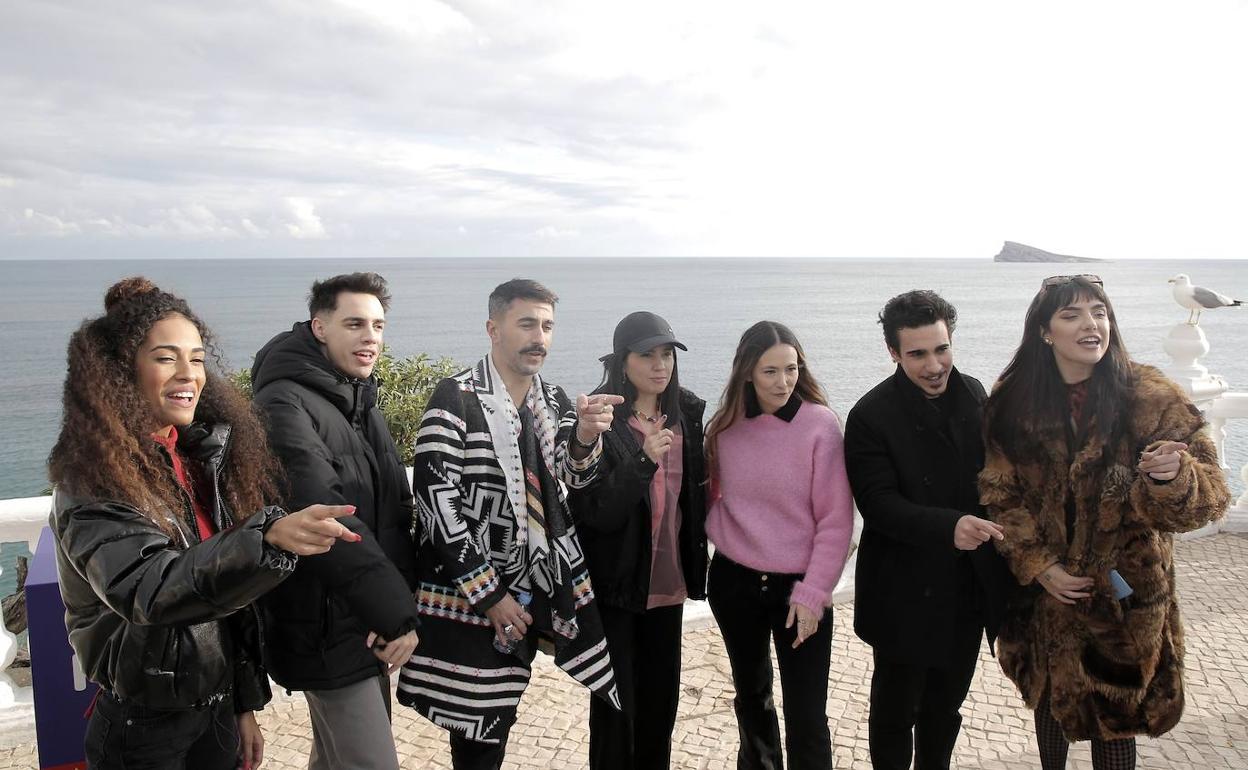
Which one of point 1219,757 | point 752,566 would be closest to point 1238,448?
point 1219,757

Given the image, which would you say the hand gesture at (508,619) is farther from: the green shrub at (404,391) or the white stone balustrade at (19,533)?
the green shrub at (404,391)

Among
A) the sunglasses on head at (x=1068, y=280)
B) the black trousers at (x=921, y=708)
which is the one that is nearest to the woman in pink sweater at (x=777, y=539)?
the black trousers at (x=921, y=708)

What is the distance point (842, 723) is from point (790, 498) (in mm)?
1584

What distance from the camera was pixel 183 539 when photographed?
2365 millimetres

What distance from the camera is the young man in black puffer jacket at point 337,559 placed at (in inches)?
109

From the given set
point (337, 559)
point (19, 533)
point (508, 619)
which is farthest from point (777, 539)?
point (19, 533)

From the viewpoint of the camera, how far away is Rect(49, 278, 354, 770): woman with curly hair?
6.86 feet

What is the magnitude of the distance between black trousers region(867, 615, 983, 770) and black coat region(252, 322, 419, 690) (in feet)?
6.15

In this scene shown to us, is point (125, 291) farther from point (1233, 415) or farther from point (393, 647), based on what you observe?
point (1233, 415)

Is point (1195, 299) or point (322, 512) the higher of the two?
point (1195, 299)

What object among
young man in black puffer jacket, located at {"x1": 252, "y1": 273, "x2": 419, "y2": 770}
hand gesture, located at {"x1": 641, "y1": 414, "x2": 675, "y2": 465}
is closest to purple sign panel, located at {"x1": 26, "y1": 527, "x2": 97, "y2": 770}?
young man in black puffer jacket, located at {"x1": 252, "y1": 273, "x2": 419, "y2": 770}

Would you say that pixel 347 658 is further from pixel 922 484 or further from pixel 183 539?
pixel 922 484

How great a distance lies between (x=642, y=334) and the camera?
3.44 meters

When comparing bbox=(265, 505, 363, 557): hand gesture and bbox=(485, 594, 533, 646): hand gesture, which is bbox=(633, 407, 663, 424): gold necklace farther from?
bbox=(265, 505, 363, 557): hand gesture
